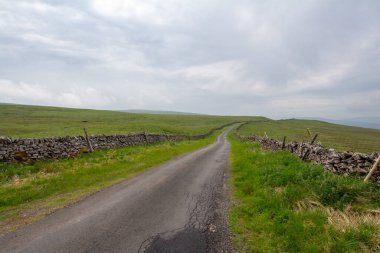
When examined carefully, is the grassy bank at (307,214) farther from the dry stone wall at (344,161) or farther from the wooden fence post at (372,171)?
the dry stone wall at (344,161)

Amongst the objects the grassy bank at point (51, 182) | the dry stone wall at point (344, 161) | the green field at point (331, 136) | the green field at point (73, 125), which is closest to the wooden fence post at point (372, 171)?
the dry stone wall at point (344, 161)

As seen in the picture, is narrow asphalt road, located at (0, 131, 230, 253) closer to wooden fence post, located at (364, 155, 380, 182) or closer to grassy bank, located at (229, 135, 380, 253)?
grassy bank, located at (229, 135, 380, 253)

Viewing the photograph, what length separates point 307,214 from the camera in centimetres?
837

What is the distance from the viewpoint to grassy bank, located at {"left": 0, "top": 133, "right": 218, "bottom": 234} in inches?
403

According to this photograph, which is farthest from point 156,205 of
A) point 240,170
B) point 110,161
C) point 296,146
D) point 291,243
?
point 296,146

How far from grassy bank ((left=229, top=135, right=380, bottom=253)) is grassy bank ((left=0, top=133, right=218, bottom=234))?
23.2 ft

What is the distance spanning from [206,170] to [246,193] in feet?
19.8

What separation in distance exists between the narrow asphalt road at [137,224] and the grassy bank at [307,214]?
877 mm

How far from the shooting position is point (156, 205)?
10578mm

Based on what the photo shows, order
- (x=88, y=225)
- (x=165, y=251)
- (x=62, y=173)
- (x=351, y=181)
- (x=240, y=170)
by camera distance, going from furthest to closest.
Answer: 1. (x=240, y=170)
2. (x=62, y=173)
3. (x=351, y=181)
4. (x=88, y=225)
5. (x=165, y=251)

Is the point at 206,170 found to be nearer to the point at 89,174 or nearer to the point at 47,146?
the point at 89,174

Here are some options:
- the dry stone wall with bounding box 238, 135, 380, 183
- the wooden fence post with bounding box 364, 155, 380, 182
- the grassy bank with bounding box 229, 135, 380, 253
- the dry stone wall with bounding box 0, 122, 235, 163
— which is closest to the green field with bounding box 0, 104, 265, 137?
the dry stone wall with bounding box 0, 122, 235, 163

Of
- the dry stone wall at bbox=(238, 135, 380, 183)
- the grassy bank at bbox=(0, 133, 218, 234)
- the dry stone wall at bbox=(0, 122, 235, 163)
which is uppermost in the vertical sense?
the dry stone wall at bbox=(238, 135, 380, 183)

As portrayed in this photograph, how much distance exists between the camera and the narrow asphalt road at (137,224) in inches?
287
